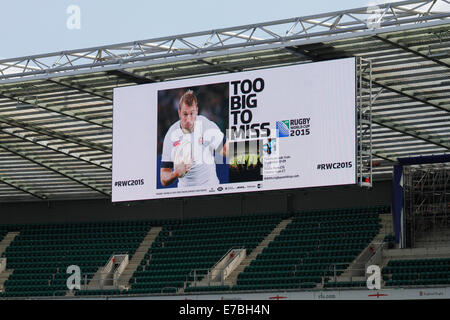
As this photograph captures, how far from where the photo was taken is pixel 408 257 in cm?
3441

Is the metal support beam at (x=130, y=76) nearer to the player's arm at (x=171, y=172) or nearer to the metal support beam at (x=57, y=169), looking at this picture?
the player's arm at (x=171, y=172)

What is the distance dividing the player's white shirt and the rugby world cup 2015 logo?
200 cm

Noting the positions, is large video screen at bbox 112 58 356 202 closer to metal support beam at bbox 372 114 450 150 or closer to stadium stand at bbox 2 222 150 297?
metal support beam at bbox 372 114 450 150

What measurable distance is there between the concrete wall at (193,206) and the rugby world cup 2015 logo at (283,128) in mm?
11079

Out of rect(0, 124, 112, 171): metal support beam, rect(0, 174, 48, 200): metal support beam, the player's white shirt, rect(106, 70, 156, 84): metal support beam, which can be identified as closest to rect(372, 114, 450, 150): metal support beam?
the player's white shirt

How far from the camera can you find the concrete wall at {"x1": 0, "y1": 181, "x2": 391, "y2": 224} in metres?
41.5

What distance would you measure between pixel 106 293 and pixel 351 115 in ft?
53.0

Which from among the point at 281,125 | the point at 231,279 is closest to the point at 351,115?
the point at 281,125

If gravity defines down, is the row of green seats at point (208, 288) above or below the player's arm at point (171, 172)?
below

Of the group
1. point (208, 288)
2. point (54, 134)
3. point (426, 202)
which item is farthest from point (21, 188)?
point (426, 202)

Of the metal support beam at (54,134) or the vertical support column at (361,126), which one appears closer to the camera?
the vertical support column at (361,126)

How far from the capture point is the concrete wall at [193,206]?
4150 centimetres

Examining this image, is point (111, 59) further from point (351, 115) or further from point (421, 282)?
point (421, 282)

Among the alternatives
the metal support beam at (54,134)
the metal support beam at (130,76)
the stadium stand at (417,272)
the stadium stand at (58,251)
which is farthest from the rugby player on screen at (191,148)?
the stadium stand at (58,251)
